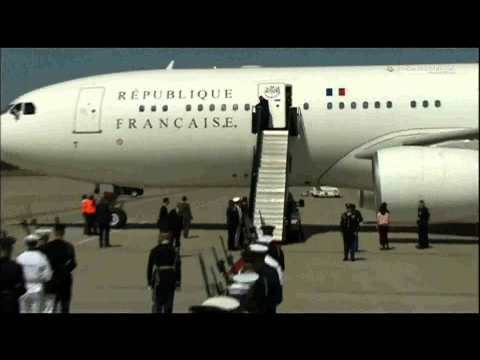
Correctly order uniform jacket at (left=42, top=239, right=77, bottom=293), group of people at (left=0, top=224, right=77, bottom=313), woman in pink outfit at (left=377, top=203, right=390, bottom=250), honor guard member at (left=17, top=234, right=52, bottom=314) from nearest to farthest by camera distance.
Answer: group of people at (left=0, top=224, right=77, bottom=313), honor guard member at (left=17, top=234, right=52, bottom=314), uniform jacket at (left=42, top=239, right=77, bottom=293), woman in pink outfit at (left=377, top=203, right=390, bottom=250)

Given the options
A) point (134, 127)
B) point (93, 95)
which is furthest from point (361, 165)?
point (93, 95)

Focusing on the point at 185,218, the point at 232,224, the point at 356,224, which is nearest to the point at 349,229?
the point at 356,224

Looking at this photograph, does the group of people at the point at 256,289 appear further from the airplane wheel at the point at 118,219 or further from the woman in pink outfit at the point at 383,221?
the airplane wheel at the point at 118,219

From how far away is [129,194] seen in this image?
19703 mm

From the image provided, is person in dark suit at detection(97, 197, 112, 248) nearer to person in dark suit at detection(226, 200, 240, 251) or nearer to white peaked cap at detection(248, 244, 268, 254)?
person in dark suit at detection(226, 200, 240, 251)

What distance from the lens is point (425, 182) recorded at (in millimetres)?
13047

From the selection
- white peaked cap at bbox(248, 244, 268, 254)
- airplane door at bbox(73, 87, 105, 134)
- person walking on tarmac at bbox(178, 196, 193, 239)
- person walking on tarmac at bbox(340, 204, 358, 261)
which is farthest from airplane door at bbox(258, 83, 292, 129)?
white peaked cap at bbox(248, 244, 268, 254)

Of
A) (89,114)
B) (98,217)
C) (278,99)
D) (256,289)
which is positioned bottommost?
(256,289)

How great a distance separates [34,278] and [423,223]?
8.74 m

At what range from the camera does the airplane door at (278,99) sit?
17.1 m

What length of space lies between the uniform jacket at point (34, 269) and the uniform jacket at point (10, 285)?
38 centimetres

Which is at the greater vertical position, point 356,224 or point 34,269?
point 356,224

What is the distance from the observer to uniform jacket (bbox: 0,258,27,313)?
7184 millimetres

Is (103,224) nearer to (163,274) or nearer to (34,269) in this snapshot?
(163,274)
